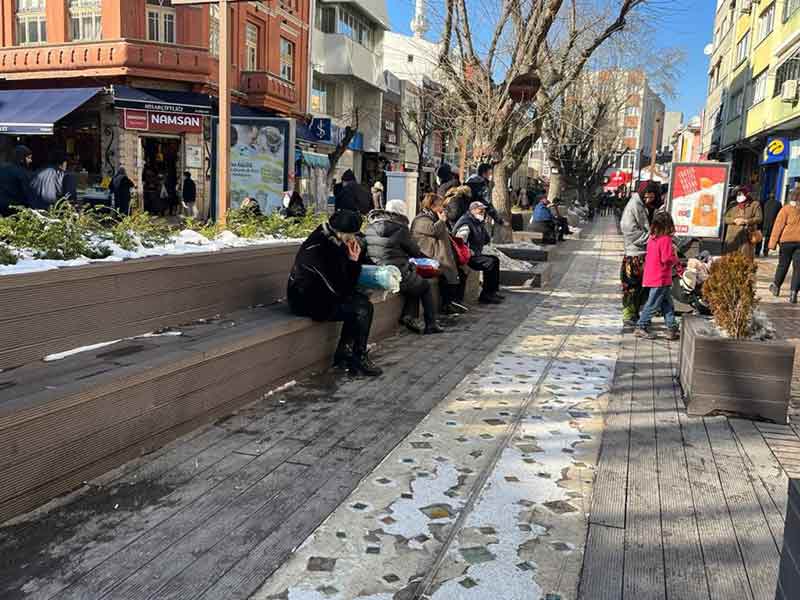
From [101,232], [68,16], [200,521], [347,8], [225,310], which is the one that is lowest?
[200,521]

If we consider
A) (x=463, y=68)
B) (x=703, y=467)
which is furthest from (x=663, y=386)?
(x=463, y=68)

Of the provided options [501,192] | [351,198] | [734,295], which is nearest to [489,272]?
[351,198]

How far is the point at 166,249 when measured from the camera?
5.57 meters

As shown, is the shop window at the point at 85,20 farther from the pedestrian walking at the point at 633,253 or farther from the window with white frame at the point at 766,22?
the window with white frame at the point at 766,22

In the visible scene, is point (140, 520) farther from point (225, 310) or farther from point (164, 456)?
point (225, 310)

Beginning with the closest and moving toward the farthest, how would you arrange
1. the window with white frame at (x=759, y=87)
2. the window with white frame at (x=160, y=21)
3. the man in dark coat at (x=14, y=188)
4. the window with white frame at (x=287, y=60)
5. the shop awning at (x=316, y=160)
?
the man in dark coat at (x=14, y=188) < the window with white frame at (x=160, y=21) < the window with white frame at (x=759, y=87) < the window with white frame at (x=287, y=60) < the shop awning at (x=316, y=160)

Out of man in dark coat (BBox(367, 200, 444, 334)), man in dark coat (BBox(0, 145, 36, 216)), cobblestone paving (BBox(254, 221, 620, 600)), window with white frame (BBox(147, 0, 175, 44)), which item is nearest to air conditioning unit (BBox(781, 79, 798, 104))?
man in dark coat (BBox(367, 200, 444, 334))

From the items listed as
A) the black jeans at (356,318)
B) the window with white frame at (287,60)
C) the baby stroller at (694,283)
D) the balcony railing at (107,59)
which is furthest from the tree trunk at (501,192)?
the window with white frame at (287,60)

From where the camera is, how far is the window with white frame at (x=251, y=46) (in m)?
25.8

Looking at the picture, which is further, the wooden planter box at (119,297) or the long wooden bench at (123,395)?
the wooden planter box at (119,297)

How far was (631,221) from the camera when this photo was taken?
28.3 feet

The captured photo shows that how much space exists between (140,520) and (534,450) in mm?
2333

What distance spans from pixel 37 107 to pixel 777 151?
23831mm

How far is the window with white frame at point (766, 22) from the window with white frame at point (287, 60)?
19.1 meters
